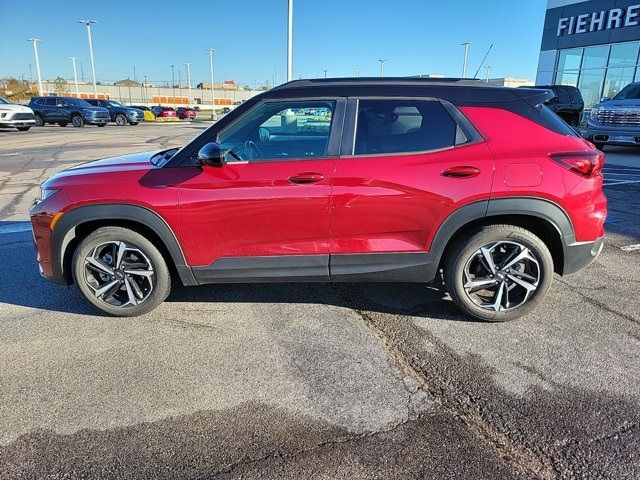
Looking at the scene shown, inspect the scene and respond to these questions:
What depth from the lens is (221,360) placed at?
306 cm

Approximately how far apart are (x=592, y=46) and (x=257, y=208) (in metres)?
27.5

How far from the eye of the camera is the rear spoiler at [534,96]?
3396 millimetres

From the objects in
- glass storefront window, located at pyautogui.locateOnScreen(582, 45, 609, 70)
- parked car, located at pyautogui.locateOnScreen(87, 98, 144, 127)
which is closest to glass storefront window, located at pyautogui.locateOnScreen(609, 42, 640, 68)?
glass storefront window, located at pyautogui.locateOnScreen(582, 45, 609, 70)

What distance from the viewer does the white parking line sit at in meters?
5.97

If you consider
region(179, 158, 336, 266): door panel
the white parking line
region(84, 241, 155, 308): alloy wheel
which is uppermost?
region(179, 158, 336, 266): door panel

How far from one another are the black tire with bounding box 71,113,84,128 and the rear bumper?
→ 1252 inches

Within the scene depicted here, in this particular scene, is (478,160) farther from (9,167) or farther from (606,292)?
(9,167)

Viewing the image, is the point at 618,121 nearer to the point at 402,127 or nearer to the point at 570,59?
the point at 402,127

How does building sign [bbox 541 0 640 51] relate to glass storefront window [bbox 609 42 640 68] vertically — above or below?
above

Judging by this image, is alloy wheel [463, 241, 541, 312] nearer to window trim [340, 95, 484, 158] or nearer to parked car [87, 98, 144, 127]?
window trim [340, 95, 484, 158]

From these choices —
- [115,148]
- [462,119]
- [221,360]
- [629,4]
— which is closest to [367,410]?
[221,360]

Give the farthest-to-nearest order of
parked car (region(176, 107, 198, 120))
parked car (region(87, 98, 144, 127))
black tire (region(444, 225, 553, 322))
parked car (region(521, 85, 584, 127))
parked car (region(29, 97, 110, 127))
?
parked car (region(176, 107, 198, 120)) → parked car (region(87, 98, 144, 127)) → parked car (region(29, 97, 110, 127)) → parked car (region(521, 85, 584, 127)) → black tire (region(444, 225, 553, 322))

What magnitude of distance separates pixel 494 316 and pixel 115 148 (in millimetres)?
14963

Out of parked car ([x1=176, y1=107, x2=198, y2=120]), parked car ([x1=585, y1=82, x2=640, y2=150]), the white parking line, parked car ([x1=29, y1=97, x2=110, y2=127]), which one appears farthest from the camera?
parked car ([x1=176, y1=107, x2=198, y2=120])
